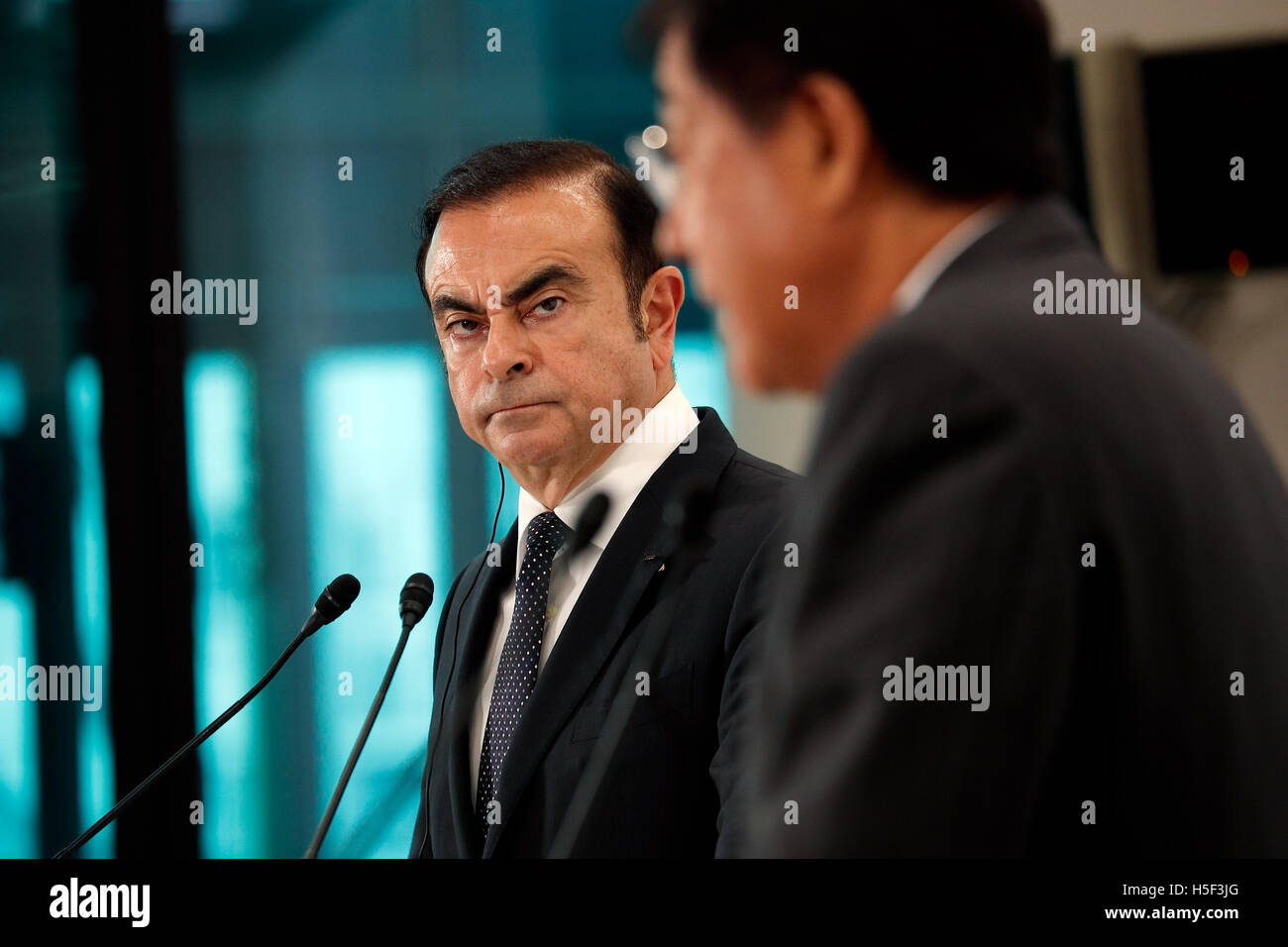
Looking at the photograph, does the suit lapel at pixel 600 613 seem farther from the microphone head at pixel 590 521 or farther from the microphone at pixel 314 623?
the microphone at pixel 314 623

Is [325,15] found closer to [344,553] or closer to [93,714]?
[344,553]

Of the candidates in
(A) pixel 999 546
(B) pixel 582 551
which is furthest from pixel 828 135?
(B) pixel 582 551

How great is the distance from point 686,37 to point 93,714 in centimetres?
237

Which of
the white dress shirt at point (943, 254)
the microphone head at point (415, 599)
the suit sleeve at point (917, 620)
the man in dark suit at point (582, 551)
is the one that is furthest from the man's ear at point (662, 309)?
the suit sleeve at point (917, 620)

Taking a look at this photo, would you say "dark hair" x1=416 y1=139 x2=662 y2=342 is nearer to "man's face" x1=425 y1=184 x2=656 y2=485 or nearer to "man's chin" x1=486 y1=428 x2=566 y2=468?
"man's face" x1=425 y1=184 x2=656 y2=485

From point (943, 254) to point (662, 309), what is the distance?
46.4 inches

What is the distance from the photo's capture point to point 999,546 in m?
0.75

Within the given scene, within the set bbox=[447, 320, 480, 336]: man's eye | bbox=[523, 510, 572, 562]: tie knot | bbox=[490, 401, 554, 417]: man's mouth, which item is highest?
bbox=[447, 320, 480, 336]: man's eye

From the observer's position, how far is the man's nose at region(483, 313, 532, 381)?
6.21ft

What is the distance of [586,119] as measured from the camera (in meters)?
2.38

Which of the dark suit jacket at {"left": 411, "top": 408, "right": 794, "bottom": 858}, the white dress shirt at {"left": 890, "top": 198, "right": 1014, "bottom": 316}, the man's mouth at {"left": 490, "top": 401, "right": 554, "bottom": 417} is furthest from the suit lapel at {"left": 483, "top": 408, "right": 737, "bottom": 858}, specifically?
the white dress shirt at {"left": 890, "top": 198, "right": 1014, "bottom": 316}

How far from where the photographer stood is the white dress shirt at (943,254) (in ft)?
2.89

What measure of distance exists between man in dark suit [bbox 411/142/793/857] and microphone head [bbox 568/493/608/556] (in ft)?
0.12

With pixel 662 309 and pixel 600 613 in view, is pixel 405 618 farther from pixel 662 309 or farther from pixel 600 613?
pixel 662 309
